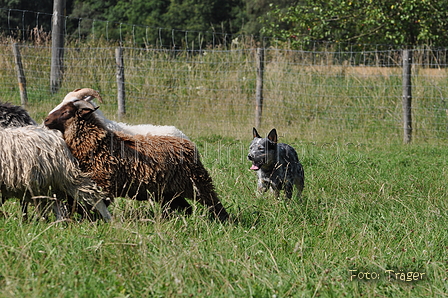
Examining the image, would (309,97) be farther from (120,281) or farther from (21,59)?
(120,281)

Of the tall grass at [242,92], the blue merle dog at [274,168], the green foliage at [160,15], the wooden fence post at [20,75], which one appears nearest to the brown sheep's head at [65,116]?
the blue merle dog at [274,168]

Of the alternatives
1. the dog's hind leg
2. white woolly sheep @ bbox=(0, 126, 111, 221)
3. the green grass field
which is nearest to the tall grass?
the dog's hind leg

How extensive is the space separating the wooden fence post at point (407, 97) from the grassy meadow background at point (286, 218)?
0.25 m

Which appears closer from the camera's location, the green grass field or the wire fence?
the green grass field

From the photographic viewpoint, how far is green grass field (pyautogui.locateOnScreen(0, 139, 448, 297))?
11.2 feet

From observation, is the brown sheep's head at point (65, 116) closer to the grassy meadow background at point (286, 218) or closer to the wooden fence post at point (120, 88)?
the grassy meadow background at point (286, 218)

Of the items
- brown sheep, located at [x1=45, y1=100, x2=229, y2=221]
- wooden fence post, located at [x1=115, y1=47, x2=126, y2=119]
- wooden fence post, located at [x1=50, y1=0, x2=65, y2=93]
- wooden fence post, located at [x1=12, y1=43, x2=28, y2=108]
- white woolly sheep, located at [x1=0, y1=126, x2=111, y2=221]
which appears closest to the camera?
white woolly sheep, located at [x1=0, y1=126, x2=111, y2=221]

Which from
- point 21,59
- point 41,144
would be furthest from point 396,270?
point 21,59

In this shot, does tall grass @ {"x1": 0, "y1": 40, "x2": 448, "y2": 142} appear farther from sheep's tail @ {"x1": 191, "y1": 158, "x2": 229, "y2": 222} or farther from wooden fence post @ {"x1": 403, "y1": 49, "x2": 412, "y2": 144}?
sheep's tail @ {"x1": 191, "y1": 158, "x2": 229, "y2": 222}

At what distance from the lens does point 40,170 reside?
15.5ft

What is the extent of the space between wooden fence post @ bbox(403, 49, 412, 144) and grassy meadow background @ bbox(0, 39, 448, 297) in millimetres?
253

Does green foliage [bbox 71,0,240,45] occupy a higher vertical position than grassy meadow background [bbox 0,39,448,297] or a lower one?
higher

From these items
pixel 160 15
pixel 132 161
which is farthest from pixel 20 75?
pixel 160 15

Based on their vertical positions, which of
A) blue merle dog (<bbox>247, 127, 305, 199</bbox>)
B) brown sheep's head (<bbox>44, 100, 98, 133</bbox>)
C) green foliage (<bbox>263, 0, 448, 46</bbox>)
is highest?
green foliage (<bbox>263, 0, 448, 46</bbox>)
